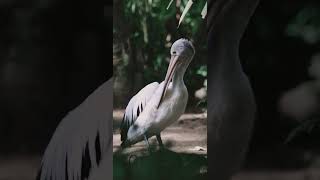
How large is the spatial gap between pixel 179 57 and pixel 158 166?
74cm

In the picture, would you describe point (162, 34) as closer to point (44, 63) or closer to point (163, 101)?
point (163, 101)

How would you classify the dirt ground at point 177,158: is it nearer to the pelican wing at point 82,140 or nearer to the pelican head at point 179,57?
the pelican wing at point 82,140

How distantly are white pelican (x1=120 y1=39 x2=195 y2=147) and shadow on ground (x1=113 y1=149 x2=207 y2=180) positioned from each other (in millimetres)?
95

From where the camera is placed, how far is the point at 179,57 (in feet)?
12.3

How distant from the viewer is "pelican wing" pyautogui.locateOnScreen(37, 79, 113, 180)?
370cm

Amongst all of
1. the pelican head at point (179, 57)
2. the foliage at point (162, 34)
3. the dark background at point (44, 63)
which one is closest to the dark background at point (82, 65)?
the dark background at point (44, 63)

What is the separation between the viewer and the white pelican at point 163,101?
3.76 m

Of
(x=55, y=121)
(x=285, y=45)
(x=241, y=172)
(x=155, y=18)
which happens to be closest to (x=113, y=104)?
(x=55, y=121)

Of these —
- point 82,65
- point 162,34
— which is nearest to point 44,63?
point 82,65

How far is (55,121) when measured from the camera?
3664mm

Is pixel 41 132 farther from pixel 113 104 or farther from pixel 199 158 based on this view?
pixel 199 158

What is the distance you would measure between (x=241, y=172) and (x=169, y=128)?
567mm

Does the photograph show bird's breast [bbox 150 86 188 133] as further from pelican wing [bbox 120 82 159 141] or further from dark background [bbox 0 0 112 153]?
dark background [bbox 0 0 112 153]

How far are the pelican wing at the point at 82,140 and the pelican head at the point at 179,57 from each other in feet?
1.29
